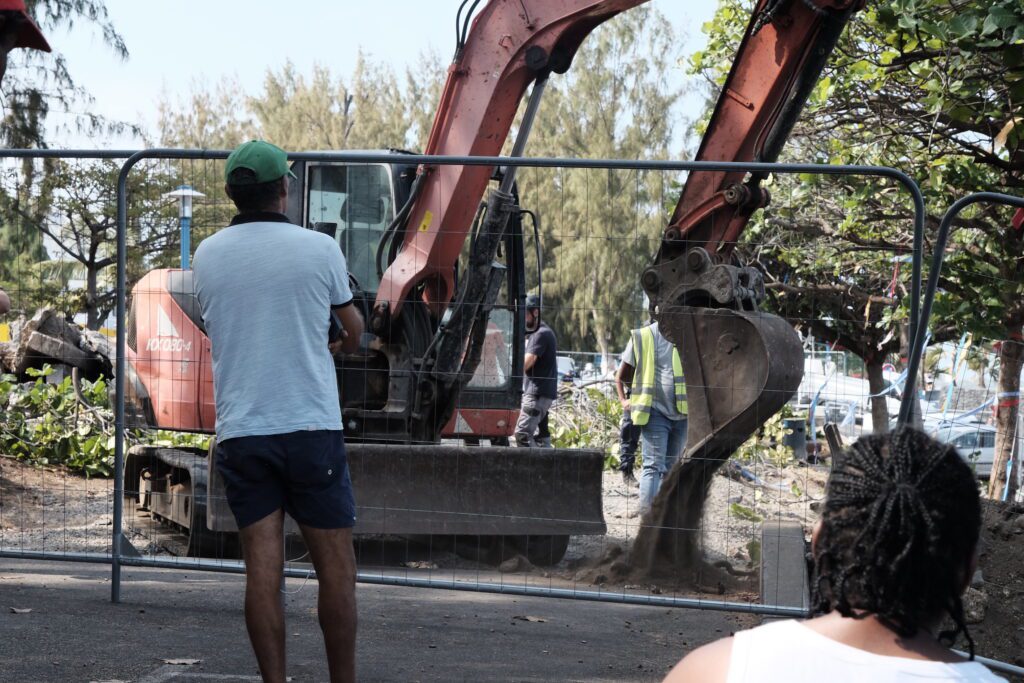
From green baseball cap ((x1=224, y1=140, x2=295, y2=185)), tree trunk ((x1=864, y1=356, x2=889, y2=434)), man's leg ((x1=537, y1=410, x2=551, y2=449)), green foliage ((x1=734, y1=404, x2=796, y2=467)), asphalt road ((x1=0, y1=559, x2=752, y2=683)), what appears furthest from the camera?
man's leg ((x1=537, y1=410, x2=551, y2=449))

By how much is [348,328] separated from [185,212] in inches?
128

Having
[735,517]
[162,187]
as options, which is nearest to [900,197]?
[735,517]

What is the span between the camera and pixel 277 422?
152 inches

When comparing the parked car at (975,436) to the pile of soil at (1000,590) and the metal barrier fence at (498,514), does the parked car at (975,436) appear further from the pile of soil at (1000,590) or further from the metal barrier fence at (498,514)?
the metal barrier fence at (498,514)

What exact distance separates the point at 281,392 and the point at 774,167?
2.74 metres

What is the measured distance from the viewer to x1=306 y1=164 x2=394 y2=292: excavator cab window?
7906mm

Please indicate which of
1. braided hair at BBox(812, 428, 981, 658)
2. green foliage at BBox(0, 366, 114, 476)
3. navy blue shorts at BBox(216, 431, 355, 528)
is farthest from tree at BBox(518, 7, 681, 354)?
green foliage at BBox(0, 366, 114, 476)

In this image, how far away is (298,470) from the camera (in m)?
3.87

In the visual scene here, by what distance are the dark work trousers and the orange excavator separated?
155 mm

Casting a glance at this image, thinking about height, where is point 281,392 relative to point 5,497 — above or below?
above

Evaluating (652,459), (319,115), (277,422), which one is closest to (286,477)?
(277,422)

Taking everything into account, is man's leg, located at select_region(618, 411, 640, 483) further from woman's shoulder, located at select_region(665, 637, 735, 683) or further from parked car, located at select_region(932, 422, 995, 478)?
woman's shoulder, located at select_region(665, 637, 735, 683)

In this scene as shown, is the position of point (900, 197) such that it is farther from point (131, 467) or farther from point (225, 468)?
point (225, 468)

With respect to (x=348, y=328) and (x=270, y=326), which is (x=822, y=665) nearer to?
(x=270, y=326)
